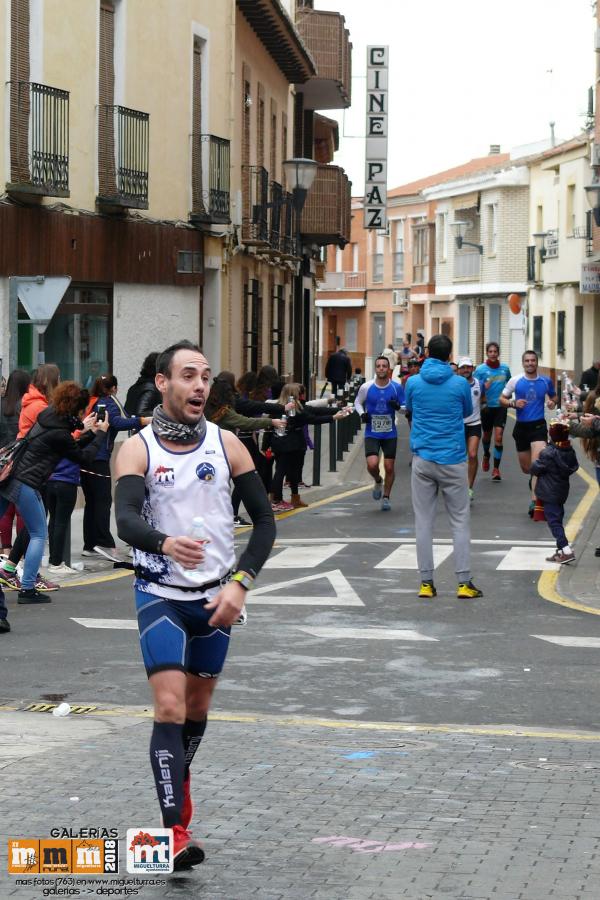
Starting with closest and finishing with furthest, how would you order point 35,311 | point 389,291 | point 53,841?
point 53,841 < point 35,311 < point 389,291

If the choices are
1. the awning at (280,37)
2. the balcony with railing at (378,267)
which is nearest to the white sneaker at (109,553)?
the awning at (280,37)

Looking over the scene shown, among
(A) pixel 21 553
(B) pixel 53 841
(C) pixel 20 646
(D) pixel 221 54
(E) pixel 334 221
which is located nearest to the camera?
(B) pixel 53 841

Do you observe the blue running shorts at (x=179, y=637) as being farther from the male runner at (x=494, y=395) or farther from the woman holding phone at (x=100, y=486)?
the male runner at (x=494, y=395)

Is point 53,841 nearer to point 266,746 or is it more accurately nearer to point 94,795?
point 94,795

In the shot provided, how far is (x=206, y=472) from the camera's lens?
5449 mm

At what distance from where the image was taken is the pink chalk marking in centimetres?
563

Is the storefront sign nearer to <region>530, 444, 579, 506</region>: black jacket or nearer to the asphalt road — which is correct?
the asphalt road

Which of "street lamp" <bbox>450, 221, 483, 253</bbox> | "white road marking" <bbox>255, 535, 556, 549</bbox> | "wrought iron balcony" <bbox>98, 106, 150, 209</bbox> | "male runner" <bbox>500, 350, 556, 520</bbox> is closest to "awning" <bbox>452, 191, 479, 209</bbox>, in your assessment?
"street lamp" <bbox>450, 221, 483, 253</bbox>

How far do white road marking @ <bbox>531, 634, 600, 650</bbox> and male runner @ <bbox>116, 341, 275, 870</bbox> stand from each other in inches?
201

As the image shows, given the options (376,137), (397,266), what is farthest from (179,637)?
(397,266)

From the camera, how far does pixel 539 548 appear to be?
50.5ft

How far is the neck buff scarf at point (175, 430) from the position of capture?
5453mm

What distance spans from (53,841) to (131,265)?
16898 mm

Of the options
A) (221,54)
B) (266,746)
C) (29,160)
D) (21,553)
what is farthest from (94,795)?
(221,54)
